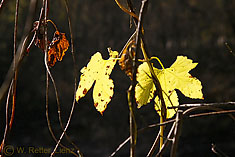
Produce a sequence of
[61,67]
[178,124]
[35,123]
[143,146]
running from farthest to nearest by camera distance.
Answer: [61,67]
[35,123]
[143,146]
[178,124]

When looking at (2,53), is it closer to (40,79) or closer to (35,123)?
(40,79)

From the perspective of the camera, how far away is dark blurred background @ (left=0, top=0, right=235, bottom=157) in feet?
14.3

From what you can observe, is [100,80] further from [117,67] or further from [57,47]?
[117,67]

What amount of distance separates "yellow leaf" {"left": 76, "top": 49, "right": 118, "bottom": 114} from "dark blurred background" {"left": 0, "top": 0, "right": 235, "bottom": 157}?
11.9 feet

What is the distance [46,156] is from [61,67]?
4.57 feet

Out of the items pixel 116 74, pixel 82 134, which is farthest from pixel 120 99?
pixel 82 134

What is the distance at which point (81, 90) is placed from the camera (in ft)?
2.20

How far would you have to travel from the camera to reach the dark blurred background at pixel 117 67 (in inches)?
171

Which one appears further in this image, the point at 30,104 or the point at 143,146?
the point at 30,104

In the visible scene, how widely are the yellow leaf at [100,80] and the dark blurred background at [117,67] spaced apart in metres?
3.62

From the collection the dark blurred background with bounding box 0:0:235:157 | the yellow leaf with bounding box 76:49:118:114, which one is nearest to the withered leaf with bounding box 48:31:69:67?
the yellow leaf with bounding box 76:49:118:114

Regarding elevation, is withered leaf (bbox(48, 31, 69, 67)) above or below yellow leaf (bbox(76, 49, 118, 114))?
above

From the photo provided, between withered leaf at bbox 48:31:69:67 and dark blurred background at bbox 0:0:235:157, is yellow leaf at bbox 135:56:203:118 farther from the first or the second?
dark blurred background at bbox 0:0:235:157

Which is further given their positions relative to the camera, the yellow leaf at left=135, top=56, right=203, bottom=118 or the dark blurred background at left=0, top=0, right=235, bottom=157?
the dark blurred background at left=0, top=0, right=235, bottom=157
